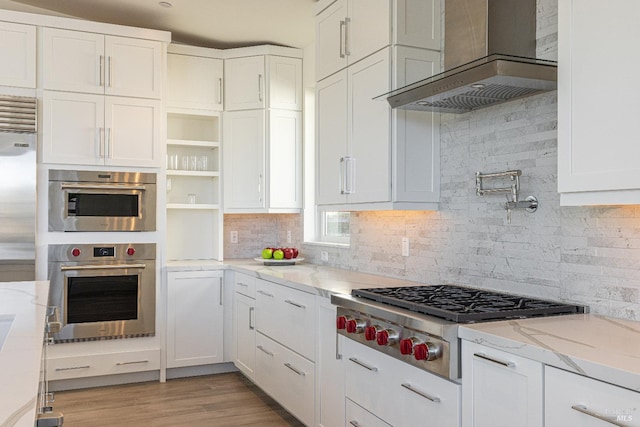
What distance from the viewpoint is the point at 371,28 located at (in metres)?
3.15

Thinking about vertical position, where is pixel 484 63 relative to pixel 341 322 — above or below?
above

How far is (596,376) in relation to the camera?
1451 millimetres

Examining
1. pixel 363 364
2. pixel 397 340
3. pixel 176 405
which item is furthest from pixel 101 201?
pixel 397 340

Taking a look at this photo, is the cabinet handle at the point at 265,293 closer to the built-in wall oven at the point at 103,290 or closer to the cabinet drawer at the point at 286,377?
the cabinet drawer at the point at 286,377

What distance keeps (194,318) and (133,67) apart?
2.02 metres

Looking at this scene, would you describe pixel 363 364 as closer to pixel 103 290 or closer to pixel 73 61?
pixel 103 290

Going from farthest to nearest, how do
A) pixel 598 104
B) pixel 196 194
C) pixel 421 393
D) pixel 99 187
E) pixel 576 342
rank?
pixel 196 194 → pixel 99 187 → pixel 421 393 → pixel 598 104 → pixel 576 342

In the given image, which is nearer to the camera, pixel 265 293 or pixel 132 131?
pixel 265 293

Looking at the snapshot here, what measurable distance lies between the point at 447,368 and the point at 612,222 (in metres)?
0.85

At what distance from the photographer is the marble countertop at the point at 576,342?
1.44 m

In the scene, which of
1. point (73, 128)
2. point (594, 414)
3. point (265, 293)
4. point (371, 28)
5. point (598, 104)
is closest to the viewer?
point (594, 414)

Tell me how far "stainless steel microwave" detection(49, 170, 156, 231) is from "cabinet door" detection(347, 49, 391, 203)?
186 centimetres

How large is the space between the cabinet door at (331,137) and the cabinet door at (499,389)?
1.69 meters

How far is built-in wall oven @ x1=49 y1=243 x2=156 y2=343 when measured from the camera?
13.7 feet
